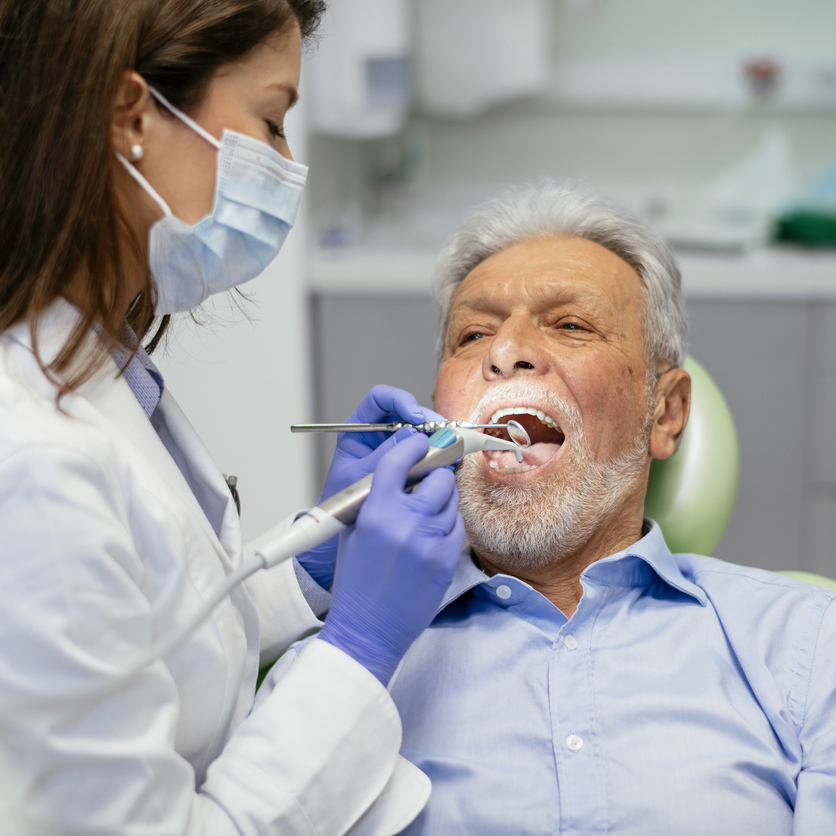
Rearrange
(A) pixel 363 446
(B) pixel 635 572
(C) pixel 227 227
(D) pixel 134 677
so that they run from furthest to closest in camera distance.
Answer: (A) pixel 363 446 → (B) pixel 635 572 → (C) pixel 227 227 → (D) pixel 134 677

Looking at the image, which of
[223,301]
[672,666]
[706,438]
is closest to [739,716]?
[672,666]

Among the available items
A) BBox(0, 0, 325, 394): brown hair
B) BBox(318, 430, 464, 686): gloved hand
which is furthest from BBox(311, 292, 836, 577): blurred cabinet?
BBox(0, 0, 325, 394): brown hair

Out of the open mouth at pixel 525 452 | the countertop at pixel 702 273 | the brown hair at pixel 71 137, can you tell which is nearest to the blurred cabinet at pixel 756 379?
the countertop at pixel 702 273

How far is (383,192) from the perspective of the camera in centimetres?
346

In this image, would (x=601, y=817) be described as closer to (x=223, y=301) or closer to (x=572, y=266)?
(x=572, y=266)

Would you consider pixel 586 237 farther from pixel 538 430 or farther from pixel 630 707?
pixel 630 707

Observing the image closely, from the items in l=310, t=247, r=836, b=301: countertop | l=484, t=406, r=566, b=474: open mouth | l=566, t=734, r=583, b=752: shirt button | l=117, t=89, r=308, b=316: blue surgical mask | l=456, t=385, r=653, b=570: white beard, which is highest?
l=117, t=89, r=308, b=316: blue surgical mask

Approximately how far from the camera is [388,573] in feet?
3.07

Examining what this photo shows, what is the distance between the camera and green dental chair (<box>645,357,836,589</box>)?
155 centimetres

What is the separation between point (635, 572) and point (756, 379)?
1605mm

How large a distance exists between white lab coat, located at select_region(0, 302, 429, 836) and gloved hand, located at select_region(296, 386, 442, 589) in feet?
0.97

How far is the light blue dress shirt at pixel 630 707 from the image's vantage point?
1.03 meters

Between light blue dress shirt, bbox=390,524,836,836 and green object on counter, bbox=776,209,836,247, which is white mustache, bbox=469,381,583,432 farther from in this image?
green object on counter, bbox=776,209,836,247

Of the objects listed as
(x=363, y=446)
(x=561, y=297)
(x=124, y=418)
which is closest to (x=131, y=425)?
(x=124, y=418)
